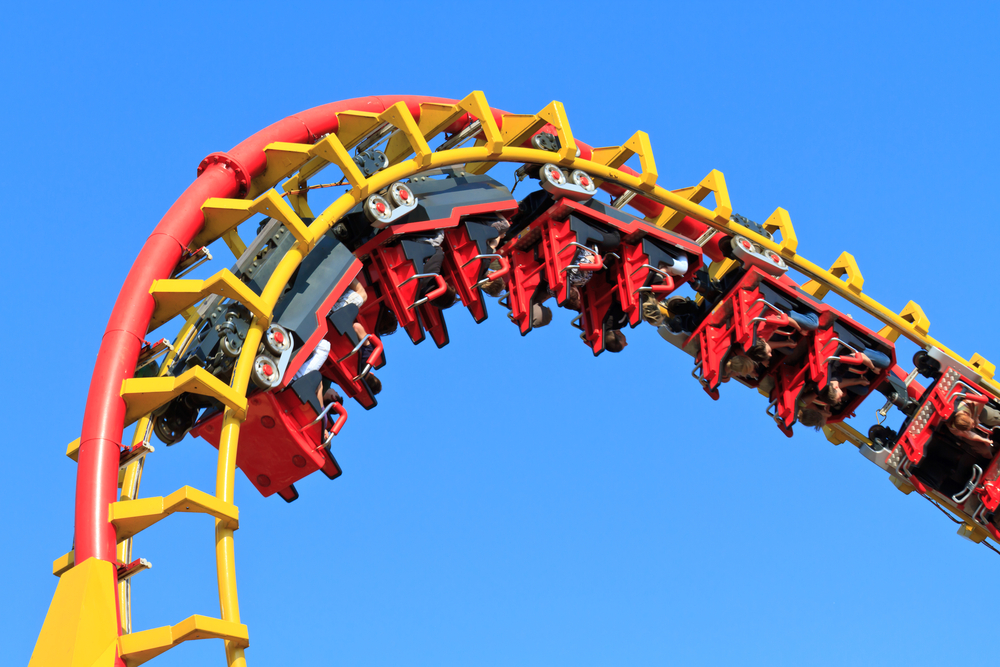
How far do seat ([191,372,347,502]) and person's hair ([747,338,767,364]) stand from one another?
6.05 metres

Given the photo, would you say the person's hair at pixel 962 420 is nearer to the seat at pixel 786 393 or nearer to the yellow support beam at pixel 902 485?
the yellow support beam at pixel 902 485

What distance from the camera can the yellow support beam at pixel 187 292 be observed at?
10.1 meters

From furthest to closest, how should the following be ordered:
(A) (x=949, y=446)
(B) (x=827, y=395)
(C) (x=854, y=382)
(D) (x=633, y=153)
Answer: (A) (x=949, y=446) → (C) (x=854, y=382) → (B) (x=827, y=395) → (D) (x=633, y=153)

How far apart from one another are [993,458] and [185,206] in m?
12.4

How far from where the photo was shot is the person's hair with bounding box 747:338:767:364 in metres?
15.7

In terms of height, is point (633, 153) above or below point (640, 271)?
above

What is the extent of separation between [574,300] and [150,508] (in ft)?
22.3

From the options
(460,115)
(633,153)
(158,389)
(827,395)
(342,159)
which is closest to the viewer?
(158,389)

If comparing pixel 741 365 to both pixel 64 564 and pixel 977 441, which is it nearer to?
pixel 977 441

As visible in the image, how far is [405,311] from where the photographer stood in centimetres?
1256

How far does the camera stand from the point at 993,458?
57.8 feet

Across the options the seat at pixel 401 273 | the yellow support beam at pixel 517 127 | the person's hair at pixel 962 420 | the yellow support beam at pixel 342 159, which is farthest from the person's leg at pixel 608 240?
the person's hair at pixel 962 420

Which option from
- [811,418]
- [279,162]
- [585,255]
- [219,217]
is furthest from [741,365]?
[219,217]

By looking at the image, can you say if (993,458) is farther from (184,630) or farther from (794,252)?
(184,630)
